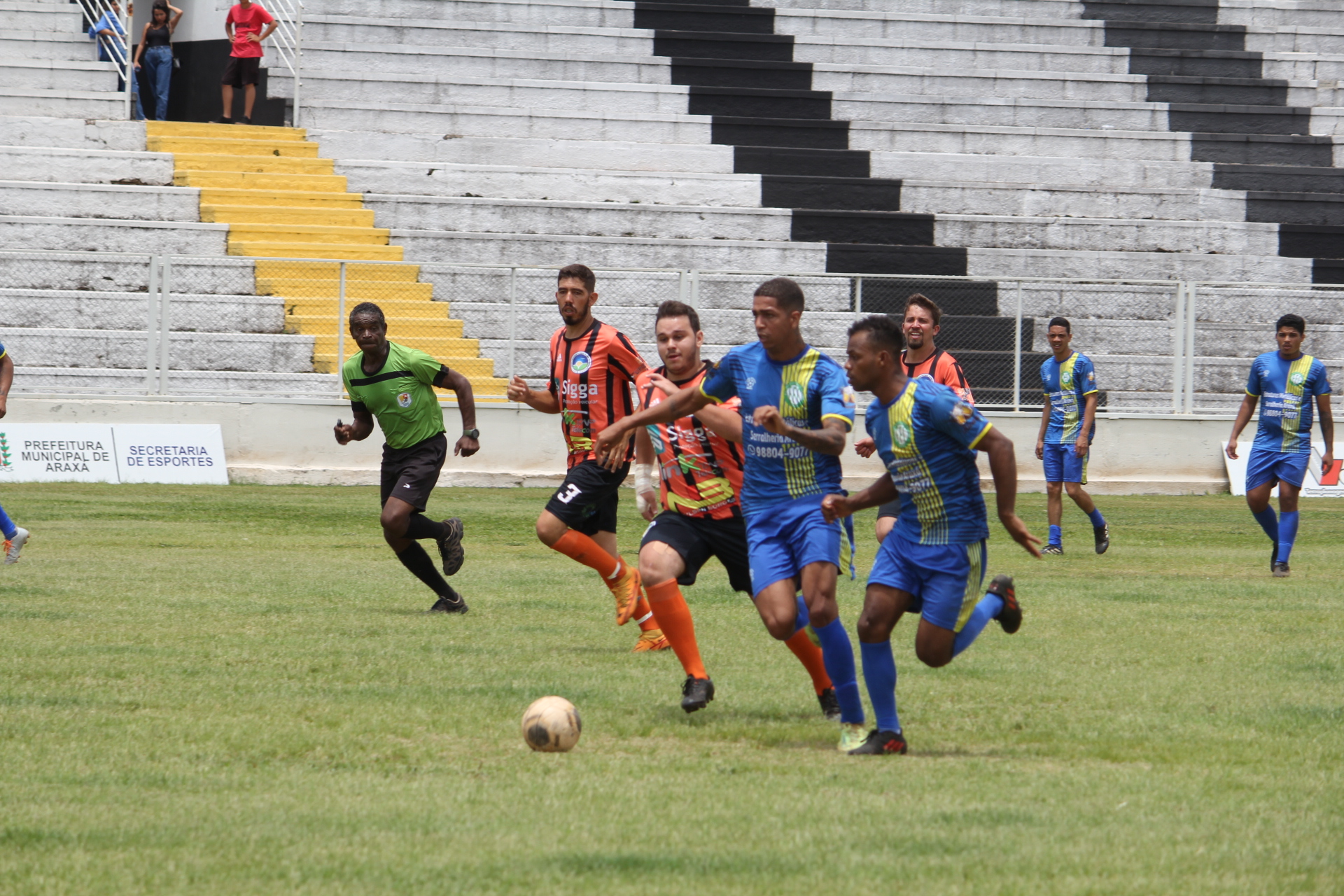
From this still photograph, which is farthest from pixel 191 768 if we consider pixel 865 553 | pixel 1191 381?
pixel 1191 381

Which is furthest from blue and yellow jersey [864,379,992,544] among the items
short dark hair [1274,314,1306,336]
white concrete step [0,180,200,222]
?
white concrete step [0,180,200,222]

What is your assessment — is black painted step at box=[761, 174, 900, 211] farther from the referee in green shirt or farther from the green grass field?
the referee in green shirt

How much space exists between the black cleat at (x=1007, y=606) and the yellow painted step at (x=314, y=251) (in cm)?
1735

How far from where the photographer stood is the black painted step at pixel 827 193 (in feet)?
85.1

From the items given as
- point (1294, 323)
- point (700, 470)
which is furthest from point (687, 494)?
point (1294, 323)

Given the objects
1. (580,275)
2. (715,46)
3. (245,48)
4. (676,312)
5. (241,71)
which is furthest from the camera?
(715,46)

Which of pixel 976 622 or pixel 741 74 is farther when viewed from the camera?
pixel 741 74

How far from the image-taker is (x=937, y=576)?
260 inches

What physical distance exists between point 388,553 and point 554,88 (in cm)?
1494

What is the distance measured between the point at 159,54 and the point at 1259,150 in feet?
62.5

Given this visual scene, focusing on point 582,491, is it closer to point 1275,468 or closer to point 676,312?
point 676,312

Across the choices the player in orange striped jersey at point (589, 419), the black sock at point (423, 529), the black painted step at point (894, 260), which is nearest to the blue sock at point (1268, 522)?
the player in orange striped jersey at point (589, 419)

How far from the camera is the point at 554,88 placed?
27656 mm

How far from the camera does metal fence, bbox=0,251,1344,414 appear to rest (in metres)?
21.3
